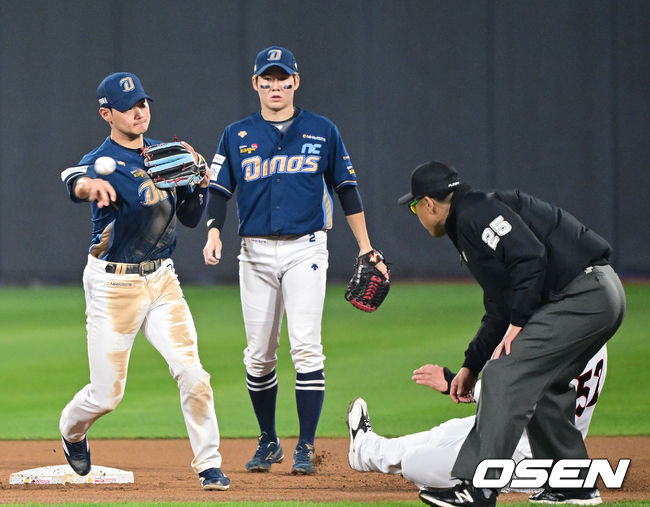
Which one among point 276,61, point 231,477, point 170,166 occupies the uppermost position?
point 276,61

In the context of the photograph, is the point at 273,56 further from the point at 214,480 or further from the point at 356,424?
the point at 214,480

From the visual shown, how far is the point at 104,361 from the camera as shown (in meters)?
4.84

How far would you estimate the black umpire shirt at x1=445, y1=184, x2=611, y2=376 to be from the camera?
3992 millimetres

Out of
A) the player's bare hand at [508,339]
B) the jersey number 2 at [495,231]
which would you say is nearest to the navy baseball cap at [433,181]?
the jersey number 2 at [495,231]

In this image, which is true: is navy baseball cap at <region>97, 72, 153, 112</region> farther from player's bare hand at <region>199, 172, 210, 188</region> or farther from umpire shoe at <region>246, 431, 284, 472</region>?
umpire shoe at <region>246, 431, 284, 472</region>

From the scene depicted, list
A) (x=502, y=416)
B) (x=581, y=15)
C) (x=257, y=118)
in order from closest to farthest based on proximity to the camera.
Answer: (x=502, y=416) < (x=257, y=118) < (x=581, y=15)

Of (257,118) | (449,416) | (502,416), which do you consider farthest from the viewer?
(449,416)

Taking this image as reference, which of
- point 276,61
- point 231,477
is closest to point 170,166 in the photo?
point 276,61

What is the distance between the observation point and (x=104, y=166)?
475 cm

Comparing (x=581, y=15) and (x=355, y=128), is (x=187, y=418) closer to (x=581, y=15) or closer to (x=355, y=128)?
(x=355, y=128)

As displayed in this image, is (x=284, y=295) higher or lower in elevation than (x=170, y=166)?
lower

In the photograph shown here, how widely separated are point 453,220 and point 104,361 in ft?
5.99

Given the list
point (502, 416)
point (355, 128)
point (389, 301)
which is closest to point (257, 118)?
point (502, 416)

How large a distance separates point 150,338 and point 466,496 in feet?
5.79
